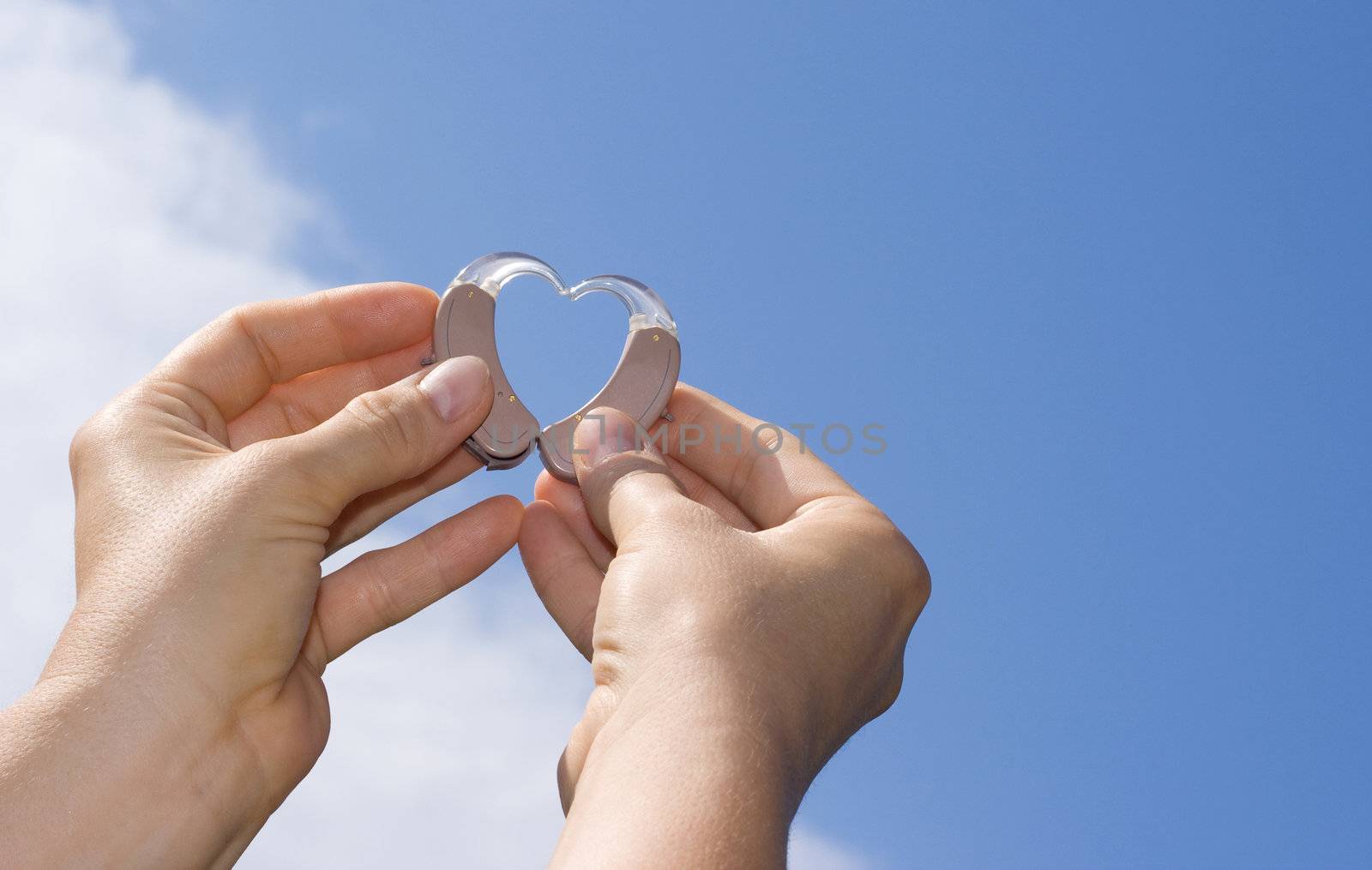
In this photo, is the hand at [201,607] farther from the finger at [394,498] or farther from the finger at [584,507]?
the finger at [584,507]

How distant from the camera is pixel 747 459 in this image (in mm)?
4043

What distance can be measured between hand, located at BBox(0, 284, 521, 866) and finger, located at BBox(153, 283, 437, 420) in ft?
0.03

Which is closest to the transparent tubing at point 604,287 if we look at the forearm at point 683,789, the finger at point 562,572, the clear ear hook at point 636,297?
the clear ear hook at point 636,297

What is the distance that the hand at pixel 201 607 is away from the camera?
9.62 ft

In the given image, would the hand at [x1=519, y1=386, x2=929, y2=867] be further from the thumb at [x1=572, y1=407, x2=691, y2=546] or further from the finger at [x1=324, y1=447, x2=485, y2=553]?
the finger at [x1=324, y1=447, x2=485, y2=553]

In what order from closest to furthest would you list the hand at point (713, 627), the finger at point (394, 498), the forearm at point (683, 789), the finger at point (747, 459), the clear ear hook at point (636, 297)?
1. the forearm at point (683, 789)
2. the hand at point (713, 627)
3. the finger at point (747, 459)
4. the finger at point (394, 498)
5. the clear ear hook at point (636, 297)

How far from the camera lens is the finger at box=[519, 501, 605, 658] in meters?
4.05

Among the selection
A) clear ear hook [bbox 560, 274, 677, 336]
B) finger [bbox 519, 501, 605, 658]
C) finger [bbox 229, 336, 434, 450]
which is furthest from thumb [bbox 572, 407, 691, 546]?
finger [bbox 229, 336, 434, 450]

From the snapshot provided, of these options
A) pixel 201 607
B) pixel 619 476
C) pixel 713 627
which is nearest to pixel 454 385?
pixel 619 476

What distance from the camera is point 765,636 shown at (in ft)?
8.88

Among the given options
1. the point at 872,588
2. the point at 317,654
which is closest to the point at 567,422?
the point at 317,654

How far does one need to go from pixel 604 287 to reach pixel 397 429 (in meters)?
1.14

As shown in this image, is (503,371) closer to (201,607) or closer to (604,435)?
(604,435)

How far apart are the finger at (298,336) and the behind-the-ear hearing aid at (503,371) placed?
13 centimetres
